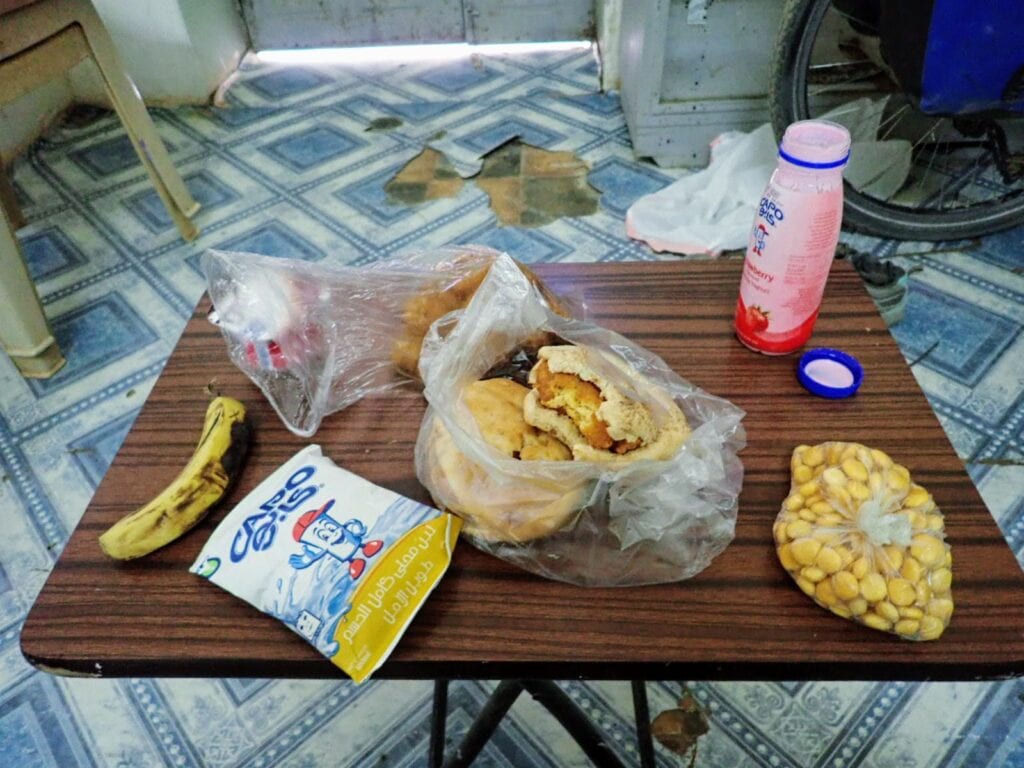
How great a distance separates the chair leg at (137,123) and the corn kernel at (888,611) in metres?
1.89

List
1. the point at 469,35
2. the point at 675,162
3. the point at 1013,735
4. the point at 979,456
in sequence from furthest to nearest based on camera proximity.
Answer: the point at 469,35
the point at 675,162
the point at 979,456
the point at 1013,735

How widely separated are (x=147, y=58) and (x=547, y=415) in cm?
265

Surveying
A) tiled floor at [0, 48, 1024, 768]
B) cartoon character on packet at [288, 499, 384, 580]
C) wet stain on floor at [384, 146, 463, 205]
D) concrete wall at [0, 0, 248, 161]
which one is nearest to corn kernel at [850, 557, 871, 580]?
cartoon character on packet at [288, 499, 384, 580]

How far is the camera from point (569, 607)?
50cm

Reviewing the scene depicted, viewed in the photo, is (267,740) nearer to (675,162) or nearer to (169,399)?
(169,399)

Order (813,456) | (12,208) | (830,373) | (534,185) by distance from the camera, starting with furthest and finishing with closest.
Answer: (534,185), (12,208), (830,373), (813,456)

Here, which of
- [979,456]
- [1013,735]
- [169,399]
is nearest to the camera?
[169,399]

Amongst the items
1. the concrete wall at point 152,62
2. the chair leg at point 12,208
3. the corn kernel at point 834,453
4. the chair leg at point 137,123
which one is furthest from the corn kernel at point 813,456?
the concrete wall at point 152,62

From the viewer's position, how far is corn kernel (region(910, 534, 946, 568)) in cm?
48

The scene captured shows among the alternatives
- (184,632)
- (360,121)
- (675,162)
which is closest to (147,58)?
(360,121)

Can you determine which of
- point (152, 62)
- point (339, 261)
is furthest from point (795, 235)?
point (152, 62)

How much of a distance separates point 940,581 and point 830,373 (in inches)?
9.4

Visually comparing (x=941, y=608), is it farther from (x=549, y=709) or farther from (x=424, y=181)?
(x=424, y=181)

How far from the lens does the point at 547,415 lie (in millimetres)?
540
